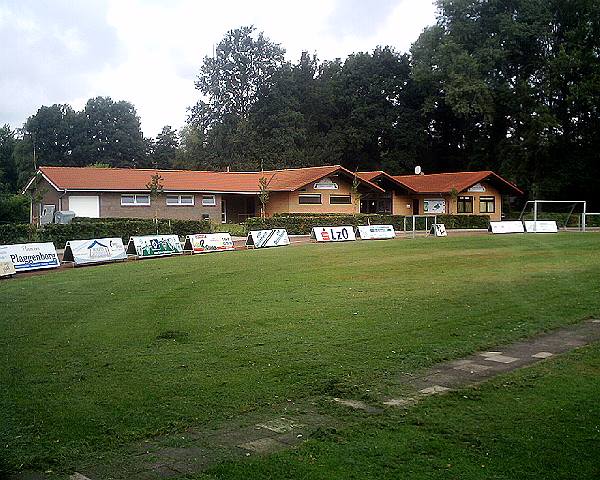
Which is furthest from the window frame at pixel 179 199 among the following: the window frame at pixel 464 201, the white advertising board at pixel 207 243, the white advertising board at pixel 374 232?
the window frame at pixel 464 201

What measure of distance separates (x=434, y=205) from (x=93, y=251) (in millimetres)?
34850

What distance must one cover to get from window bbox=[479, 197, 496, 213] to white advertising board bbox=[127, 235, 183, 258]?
107 feet

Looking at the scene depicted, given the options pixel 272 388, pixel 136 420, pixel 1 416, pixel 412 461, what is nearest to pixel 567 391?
pixel 412 461

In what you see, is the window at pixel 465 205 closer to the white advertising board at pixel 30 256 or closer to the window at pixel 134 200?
the window at pixel 134 200

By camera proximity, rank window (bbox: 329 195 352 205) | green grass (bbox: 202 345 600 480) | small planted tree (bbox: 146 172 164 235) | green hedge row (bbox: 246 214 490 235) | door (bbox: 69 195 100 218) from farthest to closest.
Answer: window (bbox: 329 195 352 205)
door (bbox: 69 195 100 218)
small planted tree (bbox: 146 172 164 235)
green hedge row (bbox: 246 214 490 235)
green grass (bbox: 202 345 600 480)

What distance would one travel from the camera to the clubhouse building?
142 ft

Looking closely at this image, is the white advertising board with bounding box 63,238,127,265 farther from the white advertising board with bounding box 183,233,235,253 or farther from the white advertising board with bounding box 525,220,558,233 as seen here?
the white advertising board with bounding box 525,220,558,233

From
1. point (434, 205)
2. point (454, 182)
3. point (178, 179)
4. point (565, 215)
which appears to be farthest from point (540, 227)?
point (178, 179)

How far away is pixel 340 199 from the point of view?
5028 centimetres

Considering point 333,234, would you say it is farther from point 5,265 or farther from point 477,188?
point 477,188

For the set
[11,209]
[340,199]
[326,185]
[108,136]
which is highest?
[108,136]

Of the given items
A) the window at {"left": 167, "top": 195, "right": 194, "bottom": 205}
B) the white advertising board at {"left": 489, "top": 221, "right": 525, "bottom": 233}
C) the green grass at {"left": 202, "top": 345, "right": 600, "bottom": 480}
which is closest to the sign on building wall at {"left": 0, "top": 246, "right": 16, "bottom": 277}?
the green grass at {"left": 202, "top": 345, "right": 600, "bottom": 480}

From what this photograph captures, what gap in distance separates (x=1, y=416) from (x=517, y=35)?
57476 millimetres

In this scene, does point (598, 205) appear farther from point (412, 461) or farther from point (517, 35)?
point (412, 461)
